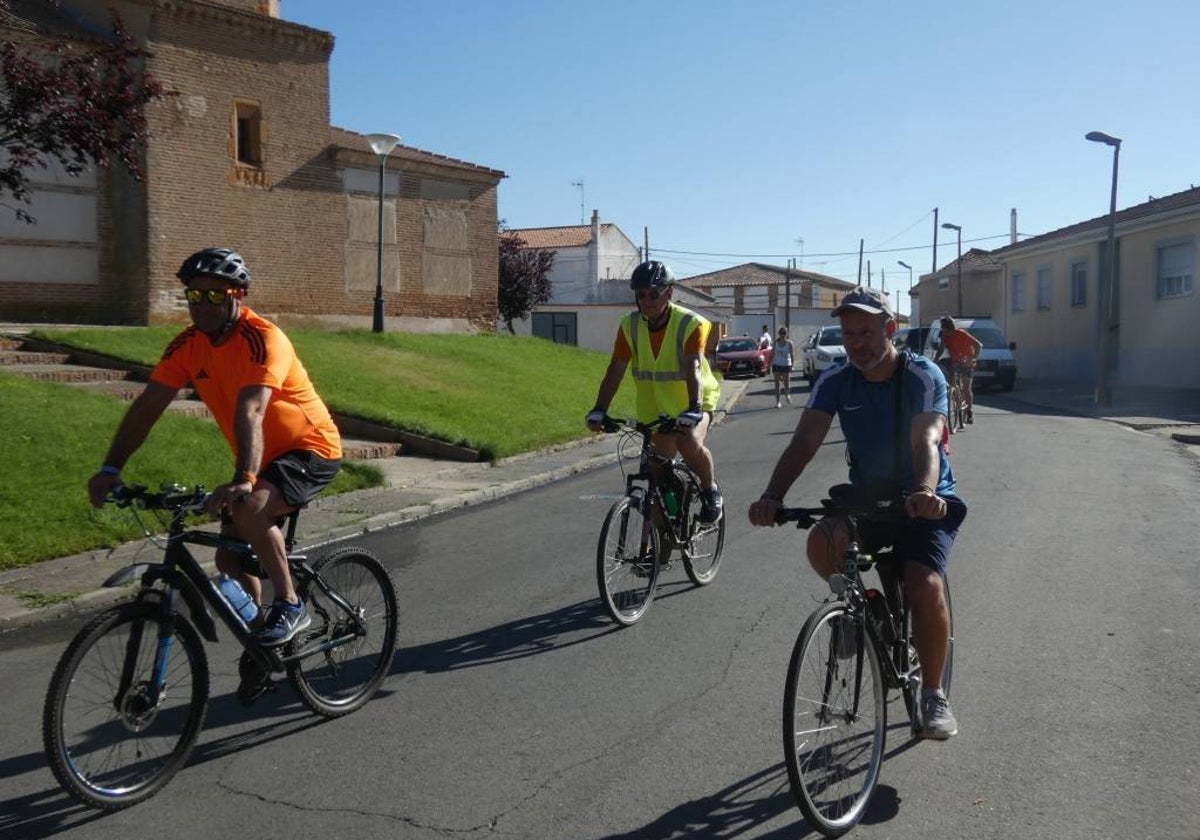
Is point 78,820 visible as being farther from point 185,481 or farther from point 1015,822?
point 185,481

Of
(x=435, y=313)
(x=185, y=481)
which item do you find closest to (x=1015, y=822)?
(x=185, y=481)

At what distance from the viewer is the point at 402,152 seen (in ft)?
98.8

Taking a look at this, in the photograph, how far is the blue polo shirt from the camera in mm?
4094

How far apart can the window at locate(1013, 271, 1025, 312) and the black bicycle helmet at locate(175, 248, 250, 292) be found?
38.6 meters

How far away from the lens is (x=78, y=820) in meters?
3.97

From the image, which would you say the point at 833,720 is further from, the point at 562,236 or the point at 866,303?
the point at 562,236

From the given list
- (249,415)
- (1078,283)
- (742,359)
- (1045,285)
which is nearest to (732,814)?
(249,415)

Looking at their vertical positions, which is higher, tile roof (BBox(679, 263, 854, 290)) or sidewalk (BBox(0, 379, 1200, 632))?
tile roof (BBox(679, 263, 854, 290))

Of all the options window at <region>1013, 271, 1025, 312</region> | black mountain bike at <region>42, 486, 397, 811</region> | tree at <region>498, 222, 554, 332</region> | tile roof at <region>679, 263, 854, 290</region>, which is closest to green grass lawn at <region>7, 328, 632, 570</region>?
black mountain bike at <region>42, 486, 397, 811</region>

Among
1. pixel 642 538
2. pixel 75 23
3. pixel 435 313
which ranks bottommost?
pixel 642 538

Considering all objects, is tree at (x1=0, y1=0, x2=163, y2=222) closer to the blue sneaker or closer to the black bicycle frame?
the black bicycle frame

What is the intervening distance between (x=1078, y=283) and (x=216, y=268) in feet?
115

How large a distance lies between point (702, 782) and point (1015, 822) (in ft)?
3.54

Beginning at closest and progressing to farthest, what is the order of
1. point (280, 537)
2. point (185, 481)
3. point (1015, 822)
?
1. point (1015, 822)
2. point (280, 537)
3. point (185, 481)
